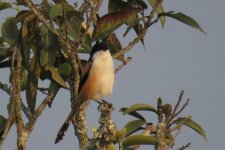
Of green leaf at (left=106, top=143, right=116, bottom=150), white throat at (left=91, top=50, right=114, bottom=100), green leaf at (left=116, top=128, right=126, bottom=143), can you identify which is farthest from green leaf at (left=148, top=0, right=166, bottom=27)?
green leaf at (left=106, top=143, right=116, bottom=150)

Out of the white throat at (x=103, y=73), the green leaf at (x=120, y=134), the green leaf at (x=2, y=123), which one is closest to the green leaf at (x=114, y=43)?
the white throat at (x=103, y=73)

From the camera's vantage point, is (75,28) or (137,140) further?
(75,28)

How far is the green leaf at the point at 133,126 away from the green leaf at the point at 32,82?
1.00 metres

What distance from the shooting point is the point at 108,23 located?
6.39m

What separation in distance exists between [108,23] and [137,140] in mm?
1296

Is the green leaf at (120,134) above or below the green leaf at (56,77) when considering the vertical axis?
below

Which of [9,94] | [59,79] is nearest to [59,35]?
[59,79]

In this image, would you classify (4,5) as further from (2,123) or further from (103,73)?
(103,73)

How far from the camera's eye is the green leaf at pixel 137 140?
570cm

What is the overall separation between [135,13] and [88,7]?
1.81 feet

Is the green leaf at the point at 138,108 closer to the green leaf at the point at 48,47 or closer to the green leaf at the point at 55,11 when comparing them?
the green leaf at the point at 48,47

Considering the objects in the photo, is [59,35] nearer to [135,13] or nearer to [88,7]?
[88,7]

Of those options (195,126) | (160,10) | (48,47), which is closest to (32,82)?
(48,47)

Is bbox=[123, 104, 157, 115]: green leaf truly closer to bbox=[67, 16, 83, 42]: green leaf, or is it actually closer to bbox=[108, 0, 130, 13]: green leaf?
bbox=[67, 16, 83, 42]: green leaf
